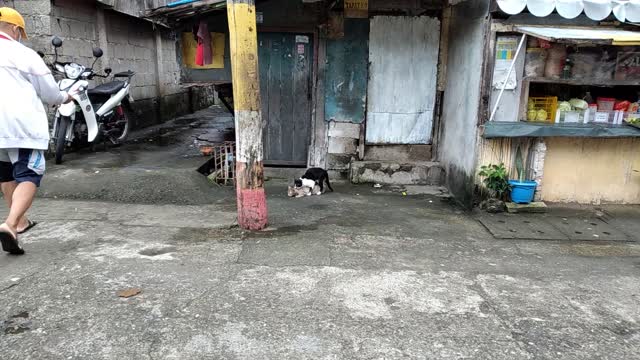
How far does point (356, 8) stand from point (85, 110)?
441 cm

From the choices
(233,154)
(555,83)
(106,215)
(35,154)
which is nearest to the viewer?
(35,154)

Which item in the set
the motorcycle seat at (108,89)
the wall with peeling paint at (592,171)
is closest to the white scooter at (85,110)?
the motorcycle seat at (108,89)

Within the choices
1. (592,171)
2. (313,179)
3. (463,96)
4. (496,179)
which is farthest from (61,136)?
(592,171)

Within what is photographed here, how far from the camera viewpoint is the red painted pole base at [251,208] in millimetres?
5105

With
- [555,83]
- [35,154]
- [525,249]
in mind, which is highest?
[555,83]

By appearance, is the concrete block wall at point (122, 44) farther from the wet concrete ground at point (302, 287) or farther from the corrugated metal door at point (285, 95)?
the wet concrete ground at point (302, 287)

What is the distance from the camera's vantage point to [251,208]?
5.14 m

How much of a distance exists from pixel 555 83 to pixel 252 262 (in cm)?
488

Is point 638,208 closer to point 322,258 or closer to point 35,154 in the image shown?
point 322,258

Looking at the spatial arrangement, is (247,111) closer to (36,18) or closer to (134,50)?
(36,18)

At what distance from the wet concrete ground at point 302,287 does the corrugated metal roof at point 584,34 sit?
228 cm

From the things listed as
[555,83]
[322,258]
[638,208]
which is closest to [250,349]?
[322,258]

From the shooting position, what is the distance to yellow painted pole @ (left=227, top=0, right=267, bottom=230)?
4.78m

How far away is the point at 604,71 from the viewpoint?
6.37 m
